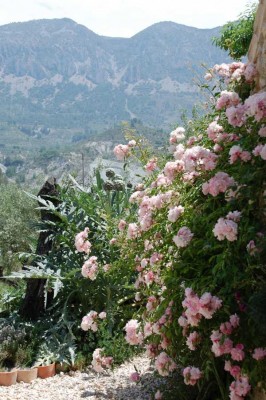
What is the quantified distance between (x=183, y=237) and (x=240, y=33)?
12.5 ft

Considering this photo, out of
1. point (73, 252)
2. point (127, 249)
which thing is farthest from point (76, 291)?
point (127, 249)

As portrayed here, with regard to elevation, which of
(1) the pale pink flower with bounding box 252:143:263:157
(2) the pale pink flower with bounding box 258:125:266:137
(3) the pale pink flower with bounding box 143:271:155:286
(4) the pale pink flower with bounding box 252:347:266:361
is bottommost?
(3) the pale pink flower with bounding box 143:271:155:286

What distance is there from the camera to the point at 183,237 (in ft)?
10.2

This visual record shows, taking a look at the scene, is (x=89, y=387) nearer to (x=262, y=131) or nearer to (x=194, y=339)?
(x=194, y=339)

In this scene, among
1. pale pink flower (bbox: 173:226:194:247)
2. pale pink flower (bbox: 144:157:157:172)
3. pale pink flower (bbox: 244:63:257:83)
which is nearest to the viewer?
pale pink flower (bbox: 173:226:194:247)

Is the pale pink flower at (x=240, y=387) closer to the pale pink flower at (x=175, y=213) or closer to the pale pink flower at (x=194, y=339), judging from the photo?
the pale pink flower at (x=194, y=339)

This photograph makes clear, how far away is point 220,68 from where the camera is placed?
163 inches

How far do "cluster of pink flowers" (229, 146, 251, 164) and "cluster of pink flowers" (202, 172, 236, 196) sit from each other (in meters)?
0.10

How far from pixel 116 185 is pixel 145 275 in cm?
Result: 377

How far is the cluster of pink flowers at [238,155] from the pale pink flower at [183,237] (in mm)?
481

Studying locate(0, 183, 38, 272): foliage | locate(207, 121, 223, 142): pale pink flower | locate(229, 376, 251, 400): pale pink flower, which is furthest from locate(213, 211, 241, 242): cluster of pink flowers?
locate(0, 183, 38, 272): foliage

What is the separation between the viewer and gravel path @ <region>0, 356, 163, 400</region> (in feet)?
14.3

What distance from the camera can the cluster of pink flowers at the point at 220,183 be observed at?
299cm

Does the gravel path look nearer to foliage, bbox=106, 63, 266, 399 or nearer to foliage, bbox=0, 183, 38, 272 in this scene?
foliage, bbox=106, 63, 266, 399
